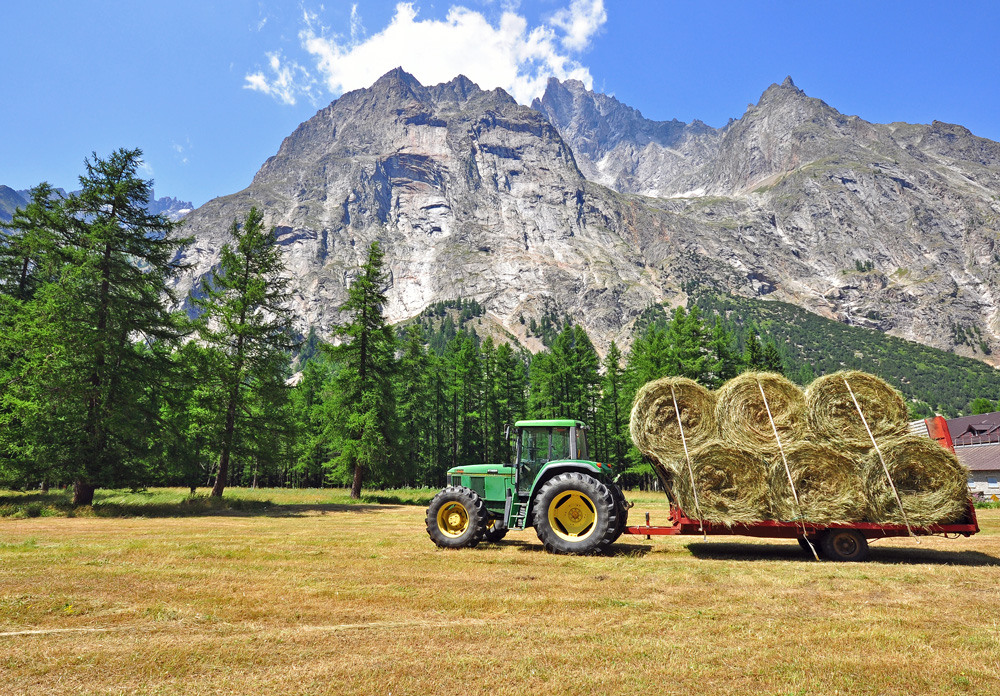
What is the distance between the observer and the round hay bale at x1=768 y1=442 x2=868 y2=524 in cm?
831

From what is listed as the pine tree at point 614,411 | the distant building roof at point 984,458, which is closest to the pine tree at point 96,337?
the pine tree at point 614,411

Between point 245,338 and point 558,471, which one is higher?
point 245,338

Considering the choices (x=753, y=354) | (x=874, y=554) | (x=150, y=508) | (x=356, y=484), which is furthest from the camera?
(x=753, y=354)

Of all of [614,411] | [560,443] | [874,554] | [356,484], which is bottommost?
[874,554]

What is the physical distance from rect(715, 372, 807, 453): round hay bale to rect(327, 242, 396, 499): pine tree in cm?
1847

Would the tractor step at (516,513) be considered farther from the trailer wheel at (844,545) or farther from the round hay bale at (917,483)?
the round hay bale at (917,483)

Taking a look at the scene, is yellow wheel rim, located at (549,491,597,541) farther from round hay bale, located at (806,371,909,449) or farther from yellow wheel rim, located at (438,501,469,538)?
round hay bale, located at (806,371,909,449)

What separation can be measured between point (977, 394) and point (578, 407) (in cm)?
14025

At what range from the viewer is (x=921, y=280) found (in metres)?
196

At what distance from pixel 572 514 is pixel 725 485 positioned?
8.90 feet

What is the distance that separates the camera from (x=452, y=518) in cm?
1002

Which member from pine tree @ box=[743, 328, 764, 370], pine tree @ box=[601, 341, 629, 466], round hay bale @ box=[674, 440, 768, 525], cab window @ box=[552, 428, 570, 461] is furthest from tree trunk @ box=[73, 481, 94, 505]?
pine tree @ box=[743, 328, 764, 370]

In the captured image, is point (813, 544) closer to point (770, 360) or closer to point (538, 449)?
point (538, 449)

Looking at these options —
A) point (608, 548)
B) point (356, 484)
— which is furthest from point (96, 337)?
point (608, 548)
